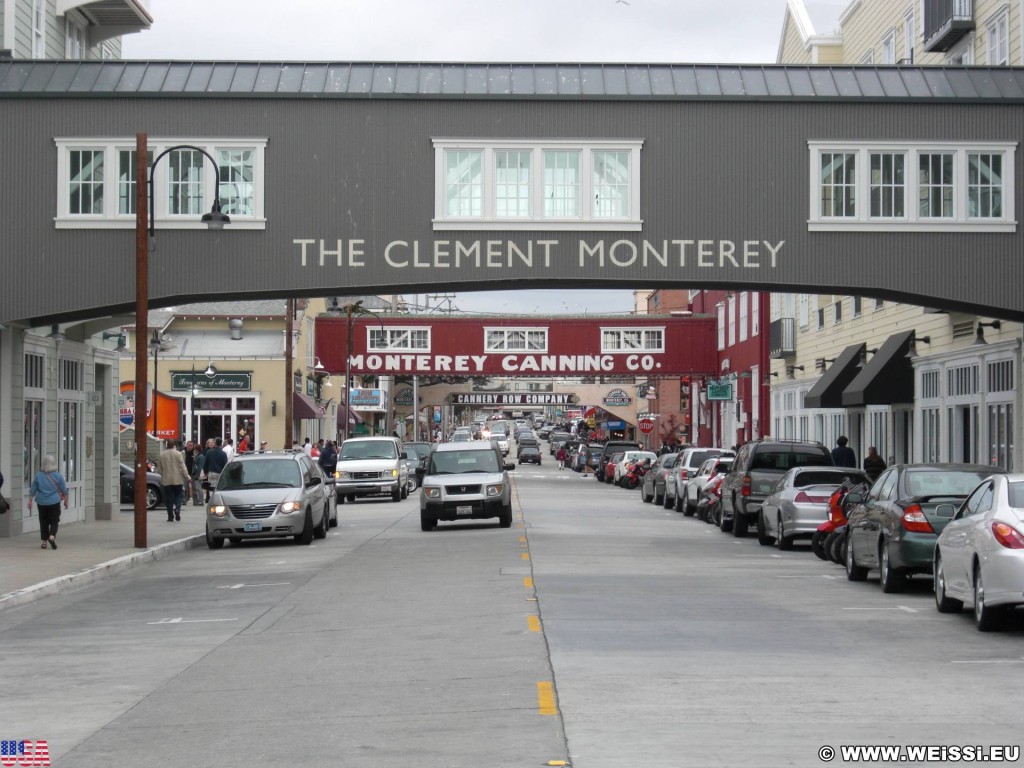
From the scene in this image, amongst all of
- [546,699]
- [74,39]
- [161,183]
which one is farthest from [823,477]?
[74,39]

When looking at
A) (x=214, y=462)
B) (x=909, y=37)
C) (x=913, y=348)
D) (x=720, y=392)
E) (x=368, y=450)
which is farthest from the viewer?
(x=720, y=392)

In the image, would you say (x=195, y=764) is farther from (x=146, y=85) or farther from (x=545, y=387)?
(x=545, y=387)

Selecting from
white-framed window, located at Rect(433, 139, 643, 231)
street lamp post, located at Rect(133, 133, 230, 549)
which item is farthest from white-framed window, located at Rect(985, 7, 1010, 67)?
street lamp post, located at Rect(133, 133, 230, 549)

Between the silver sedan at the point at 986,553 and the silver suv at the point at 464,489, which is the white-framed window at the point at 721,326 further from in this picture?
the silver sedan at the point at 986,553

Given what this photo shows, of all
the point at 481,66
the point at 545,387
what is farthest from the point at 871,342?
the point at 545,387

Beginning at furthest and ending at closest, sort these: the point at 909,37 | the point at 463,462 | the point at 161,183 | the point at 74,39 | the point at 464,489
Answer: the point at 909,37 < the point at 74,39 < the point at 463,462 < the point at 464,489 < the point at 161,183

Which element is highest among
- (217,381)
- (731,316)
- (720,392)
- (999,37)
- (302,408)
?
(999,37)

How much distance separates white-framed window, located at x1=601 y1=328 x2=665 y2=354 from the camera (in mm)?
71062

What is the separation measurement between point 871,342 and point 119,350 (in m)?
19.8

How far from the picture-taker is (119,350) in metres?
37.2

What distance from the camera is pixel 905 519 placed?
1739cm

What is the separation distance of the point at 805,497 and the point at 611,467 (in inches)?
1625

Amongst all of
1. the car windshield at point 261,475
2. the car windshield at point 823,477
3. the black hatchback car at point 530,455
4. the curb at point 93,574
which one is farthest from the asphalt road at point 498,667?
A: the black hatchback car at point 530,455

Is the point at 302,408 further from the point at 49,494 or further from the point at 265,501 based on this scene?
the point at 49,494
